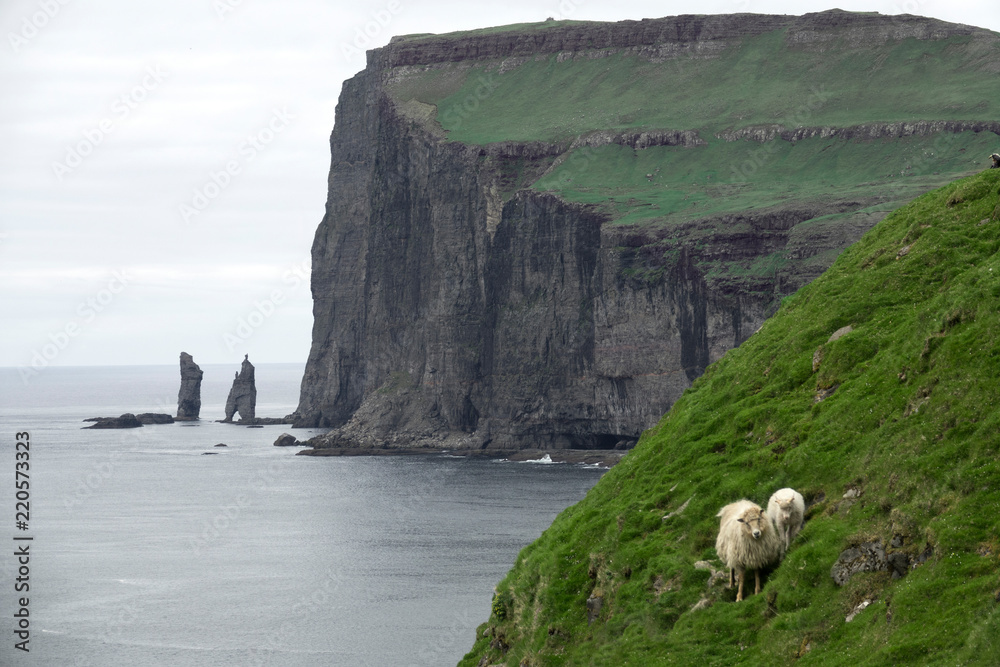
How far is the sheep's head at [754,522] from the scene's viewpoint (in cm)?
2073

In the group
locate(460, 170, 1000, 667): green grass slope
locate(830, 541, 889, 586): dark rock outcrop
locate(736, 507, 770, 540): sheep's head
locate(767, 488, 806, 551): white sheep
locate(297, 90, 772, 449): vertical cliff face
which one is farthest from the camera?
locate(297, 90, 772, 449): vertical cliff face

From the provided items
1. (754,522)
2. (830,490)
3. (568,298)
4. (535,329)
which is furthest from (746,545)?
(535,329)

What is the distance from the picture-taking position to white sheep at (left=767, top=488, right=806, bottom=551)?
69.2 feet

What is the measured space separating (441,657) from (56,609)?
3137 cm

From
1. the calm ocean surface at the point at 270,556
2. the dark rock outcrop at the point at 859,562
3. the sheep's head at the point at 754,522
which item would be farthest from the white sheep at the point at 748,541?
the calm ocean surface at the point at 270,556

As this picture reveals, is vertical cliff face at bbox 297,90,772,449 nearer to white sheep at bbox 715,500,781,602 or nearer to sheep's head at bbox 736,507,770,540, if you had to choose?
white sheep at bbox 715,500,781,602

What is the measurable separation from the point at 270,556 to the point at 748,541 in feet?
280

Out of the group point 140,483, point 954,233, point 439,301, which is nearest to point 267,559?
point 140,483

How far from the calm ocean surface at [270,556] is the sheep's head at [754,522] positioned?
44968 millimetres

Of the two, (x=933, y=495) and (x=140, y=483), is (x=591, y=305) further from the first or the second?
(x=933, y=495)

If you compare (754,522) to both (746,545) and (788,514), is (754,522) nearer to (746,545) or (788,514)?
(746,545)

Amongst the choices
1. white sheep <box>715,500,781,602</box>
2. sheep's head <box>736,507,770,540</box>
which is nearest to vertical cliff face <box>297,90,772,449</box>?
white sheep <box>715,500,781,602</box>

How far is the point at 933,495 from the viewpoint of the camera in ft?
63.1

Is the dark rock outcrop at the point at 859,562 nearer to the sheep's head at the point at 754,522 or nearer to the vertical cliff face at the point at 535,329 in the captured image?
the sheep's head at the point at 754,522
